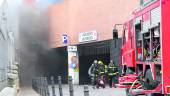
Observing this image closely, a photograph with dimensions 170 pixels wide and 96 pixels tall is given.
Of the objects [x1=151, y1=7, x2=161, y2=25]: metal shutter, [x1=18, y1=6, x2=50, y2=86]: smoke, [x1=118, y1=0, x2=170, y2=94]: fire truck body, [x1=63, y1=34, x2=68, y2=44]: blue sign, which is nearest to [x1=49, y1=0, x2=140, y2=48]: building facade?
[x1=63, y1=34, x2=68, y2=44]: blue sign

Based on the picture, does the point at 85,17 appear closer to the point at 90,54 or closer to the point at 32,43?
the point at 90,54

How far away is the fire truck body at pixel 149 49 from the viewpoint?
35.3ft

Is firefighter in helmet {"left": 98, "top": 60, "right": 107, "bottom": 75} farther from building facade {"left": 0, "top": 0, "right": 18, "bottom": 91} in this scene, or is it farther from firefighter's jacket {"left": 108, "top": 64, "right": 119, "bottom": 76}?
building facade {"left": 0, "top": 0, "right": 18, "bottom": 91}

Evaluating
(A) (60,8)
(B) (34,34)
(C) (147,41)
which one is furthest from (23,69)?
(C) (147,41)

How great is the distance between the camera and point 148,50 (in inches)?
501

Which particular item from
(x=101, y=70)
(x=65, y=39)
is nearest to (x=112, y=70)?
(x=101, y=70)

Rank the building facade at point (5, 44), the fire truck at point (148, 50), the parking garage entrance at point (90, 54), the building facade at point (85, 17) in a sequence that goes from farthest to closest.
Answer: the parking garage entrance at point (90, 54) < the building facade at point (85, 17) < the building facade at point (5, 44) < the fire truck at point (148, 50)

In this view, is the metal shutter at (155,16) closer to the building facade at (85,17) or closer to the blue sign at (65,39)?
the building facade at (85,17)

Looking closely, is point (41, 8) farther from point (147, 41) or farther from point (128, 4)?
point (147, 41)

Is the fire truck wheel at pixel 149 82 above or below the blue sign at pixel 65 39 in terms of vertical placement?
below

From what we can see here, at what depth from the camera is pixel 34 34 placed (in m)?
38.2

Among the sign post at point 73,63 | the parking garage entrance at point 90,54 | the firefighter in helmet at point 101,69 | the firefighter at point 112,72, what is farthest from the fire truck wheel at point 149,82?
the sign post at point 73,63

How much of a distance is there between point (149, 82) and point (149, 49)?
2.74ft

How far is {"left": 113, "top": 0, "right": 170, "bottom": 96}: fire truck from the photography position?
35.3 feet
